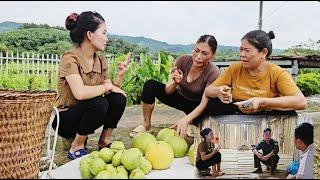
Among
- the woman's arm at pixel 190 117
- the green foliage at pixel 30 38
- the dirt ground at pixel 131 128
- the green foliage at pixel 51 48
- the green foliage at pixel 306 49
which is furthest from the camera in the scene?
the green foliage at pixel 51 48

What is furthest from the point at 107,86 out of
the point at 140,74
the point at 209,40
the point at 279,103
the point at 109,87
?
the point at 140,74

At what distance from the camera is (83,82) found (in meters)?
2.80

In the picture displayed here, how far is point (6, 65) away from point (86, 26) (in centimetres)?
736

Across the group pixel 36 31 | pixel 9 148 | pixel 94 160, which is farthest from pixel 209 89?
pixel 36 31

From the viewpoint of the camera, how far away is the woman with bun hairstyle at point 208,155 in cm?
214

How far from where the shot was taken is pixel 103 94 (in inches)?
117

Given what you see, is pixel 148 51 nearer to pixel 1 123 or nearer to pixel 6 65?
pixel 6 65

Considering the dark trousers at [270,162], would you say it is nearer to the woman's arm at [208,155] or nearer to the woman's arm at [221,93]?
the woman's arm at [208,155]

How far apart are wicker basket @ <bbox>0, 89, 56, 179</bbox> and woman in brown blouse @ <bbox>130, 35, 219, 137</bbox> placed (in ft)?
2.82

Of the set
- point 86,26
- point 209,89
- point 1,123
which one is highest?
point 86,26

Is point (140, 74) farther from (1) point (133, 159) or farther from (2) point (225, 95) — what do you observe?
(1) point (133, 159)

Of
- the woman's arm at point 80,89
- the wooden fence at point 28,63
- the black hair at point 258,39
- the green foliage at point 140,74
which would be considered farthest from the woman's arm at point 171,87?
the wooden fence at point 28,63

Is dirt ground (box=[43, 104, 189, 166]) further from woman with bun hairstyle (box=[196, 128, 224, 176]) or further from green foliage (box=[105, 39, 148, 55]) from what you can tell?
green foliage (box=[105, 39, 148, 55])

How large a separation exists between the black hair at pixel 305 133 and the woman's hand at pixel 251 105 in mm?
212
